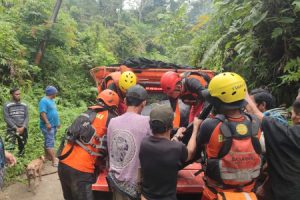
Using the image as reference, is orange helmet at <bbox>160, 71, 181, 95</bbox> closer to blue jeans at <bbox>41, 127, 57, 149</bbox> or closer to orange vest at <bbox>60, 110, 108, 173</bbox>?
orange vest at <bbox>60, 110, 108, 173</bbox>

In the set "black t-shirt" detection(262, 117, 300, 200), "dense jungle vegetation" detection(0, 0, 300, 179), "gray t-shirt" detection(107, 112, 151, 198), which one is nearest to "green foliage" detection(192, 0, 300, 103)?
"dense jungle vegetation" detection(0, 0, 300, 179)

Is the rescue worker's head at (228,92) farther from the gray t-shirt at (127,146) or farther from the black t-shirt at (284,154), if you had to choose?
the gray t-shirt at (127,146)

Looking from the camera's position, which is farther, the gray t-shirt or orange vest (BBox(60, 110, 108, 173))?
orange vest (BBox(60, 110, 108, 173))

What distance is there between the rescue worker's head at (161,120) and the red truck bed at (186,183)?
828mm

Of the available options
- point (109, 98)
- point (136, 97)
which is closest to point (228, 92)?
point (136, 97)

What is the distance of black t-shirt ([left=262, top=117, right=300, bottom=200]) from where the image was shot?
2.84m

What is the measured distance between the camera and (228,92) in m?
2.78

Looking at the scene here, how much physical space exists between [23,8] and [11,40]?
3583 millimetres

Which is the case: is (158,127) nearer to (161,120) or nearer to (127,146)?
(161,120)

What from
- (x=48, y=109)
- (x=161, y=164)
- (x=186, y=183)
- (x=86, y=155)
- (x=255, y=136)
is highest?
(x=255, y=136)

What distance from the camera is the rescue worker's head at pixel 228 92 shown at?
2.78m

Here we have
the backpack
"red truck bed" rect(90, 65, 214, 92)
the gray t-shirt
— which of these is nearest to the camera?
the gray t-shirt

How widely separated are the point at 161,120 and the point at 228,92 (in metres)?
0.58

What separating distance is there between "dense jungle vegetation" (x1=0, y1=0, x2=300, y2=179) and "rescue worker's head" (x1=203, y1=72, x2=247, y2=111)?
2.31 metres
